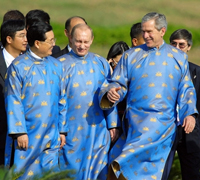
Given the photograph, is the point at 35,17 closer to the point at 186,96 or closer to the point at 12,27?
the point at 12,27

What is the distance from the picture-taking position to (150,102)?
25.7 feet

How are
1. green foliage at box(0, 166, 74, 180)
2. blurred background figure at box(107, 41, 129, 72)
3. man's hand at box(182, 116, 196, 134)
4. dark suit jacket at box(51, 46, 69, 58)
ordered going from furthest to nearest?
blurred background figure at box(107, 41, 129, 72) < dark suit jacket at box(51, 46, 69, 58) < man's hand at box(182, 116, 196, 134) < green foliage at box(0, 166, 74, 180)

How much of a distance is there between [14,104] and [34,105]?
0.24m

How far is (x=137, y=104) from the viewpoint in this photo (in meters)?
7.92

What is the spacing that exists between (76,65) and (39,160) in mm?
1246

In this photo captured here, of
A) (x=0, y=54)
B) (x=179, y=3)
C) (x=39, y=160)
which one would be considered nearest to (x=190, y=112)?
(x=39, y=160)

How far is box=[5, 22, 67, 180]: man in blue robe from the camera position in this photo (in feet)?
24.5

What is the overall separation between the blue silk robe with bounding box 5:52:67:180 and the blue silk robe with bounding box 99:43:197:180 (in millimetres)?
641

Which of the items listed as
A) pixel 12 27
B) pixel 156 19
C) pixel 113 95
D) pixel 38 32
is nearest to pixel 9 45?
pixel 12 27

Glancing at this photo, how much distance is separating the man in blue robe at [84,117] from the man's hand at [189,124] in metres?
0.95

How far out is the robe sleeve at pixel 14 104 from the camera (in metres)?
7.42

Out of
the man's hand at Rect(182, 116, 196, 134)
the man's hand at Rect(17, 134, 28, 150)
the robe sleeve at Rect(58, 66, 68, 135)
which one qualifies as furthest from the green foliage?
the man's hand at Rect(182, 116, 196, 134)

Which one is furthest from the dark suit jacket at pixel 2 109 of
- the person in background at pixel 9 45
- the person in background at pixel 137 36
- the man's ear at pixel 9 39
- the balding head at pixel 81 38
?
the person in background at pixel 137 36

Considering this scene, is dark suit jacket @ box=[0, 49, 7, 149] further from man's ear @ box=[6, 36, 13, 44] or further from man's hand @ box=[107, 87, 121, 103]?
man's hand @ box=[107, 87, 121, 103]
